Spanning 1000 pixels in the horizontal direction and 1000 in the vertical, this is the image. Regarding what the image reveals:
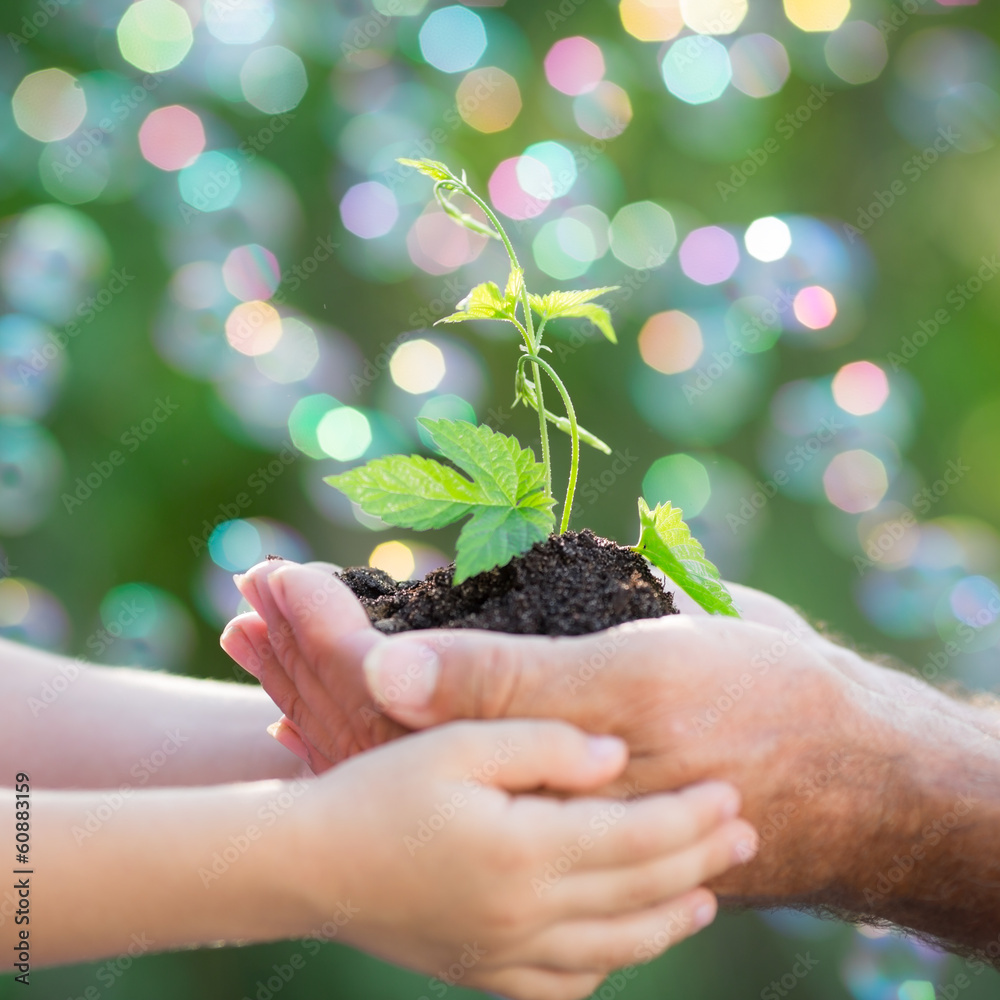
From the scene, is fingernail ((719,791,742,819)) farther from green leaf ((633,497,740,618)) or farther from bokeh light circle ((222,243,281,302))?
bokeh light circle ((222,243,281,302))

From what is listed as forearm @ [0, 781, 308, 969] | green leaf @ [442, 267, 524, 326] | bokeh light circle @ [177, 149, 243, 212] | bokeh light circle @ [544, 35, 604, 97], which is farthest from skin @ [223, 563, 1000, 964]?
bokeh light circle @ [544, 35, 604, 97]

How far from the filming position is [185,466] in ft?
4.85

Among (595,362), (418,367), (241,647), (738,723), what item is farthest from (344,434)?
(738,723)

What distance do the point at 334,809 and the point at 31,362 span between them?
114 cm

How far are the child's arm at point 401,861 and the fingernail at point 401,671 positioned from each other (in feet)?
0.10

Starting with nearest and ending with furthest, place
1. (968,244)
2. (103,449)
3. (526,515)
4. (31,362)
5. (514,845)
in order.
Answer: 1. (514,845)
2. (526,515)
3. (31,362)
4. (103,449)
5. (968,244)

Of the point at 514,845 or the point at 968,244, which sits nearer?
the point at 514,845

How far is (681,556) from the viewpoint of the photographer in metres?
0.65

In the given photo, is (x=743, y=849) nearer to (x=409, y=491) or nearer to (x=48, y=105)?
(x=409, y=491)

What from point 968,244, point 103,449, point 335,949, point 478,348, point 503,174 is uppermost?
point 968,244

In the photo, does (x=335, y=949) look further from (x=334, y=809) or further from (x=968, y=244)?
(x=968, y=244)

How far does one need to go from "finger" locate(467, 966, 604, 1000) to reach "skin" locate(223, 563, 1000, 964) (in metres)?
0.12

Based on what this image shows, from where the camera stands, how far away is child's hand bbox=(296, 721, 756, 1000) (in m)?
0.49

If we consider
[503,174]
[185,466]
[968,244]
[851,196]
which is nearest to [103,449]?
[185,466]
